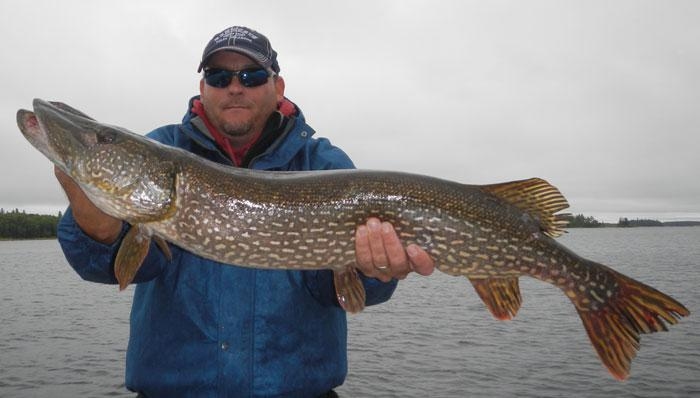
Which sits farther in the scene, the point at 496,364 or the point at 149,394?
the point at 496,364

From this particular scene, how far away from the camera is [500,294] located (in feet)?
10.3

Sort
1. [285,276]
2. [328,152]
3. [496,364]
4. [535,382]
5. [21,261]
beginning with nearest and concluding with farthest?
[285,276], [328,152], [535,382], [496,364], [21,261]

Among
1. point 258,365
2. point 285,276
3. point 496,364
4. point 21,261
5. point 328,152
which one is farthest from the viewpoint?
point 21,261

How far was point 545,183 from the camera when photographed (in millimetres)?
3186

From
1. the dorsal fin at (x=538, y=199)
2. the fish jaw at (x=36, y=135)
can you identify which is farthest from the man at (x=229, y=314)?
the dorsal fin at (x=538, y=199)

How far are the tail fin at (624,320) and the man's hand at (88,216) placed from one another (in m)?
2.77

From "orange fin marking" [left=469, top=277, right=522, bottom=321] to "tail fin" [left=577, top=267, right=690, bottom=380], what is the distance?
0.41 meters

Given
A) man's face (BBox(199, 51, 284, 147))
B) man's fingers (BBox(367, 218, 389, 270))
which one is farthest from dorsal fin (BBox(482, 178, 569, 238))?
man's face (BBox(199, 51, 284, 147))

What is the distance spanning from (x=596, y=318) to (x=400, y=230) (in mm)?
1242

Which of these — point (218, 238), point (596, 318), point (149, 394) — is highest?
point (218, 238)

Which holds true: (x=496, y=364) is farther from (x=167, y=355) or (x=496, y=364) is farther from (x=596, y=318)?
(x=167, y=355)

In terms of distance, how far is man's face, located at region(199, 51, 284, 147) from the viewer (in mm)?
3764

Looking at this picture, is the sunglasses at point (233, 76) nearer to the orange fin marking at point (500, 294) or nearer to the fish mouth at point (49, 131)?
the fish mouth at point (49, 131)

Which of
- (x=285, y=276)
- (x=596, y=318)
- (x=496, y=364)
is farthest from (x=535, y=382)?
(x=285, y=276)
